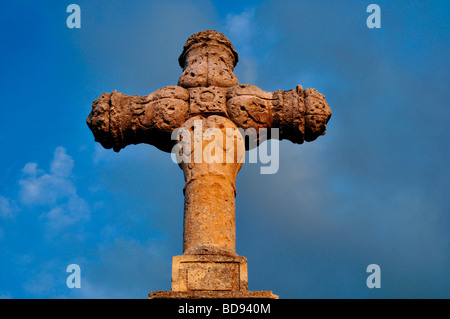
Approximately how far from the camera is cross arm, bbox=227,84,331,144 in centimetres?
818

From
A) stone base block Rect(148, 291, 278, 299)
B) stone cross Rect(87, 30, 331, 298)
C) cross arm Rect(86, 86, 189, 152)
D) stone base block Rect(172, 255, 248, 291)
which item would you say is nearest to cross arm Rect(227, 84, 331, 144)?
stone cross Rect(87, 30, 331, 298)

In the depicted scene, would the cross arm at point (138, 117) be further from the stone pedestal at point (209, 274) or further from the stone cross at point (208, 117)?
the stone pedestal at point (209, 274)

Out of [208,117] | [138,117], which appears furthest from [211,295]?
[138,117]

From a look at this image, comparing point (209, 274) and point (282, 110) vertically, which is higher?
point (282, 110)

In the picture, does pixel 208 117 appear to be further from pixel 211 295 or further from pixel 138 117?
pixel 211 295

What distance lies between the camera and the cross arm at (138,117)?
8.13 m

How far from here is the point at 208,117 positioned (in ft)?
26.4

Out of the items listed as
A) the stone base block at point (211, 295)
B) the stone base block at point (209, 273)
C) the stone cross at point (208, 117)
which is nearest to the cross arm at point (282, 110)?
the stone cross at point (208, 117)

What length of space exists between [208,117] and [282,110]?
96 cm
